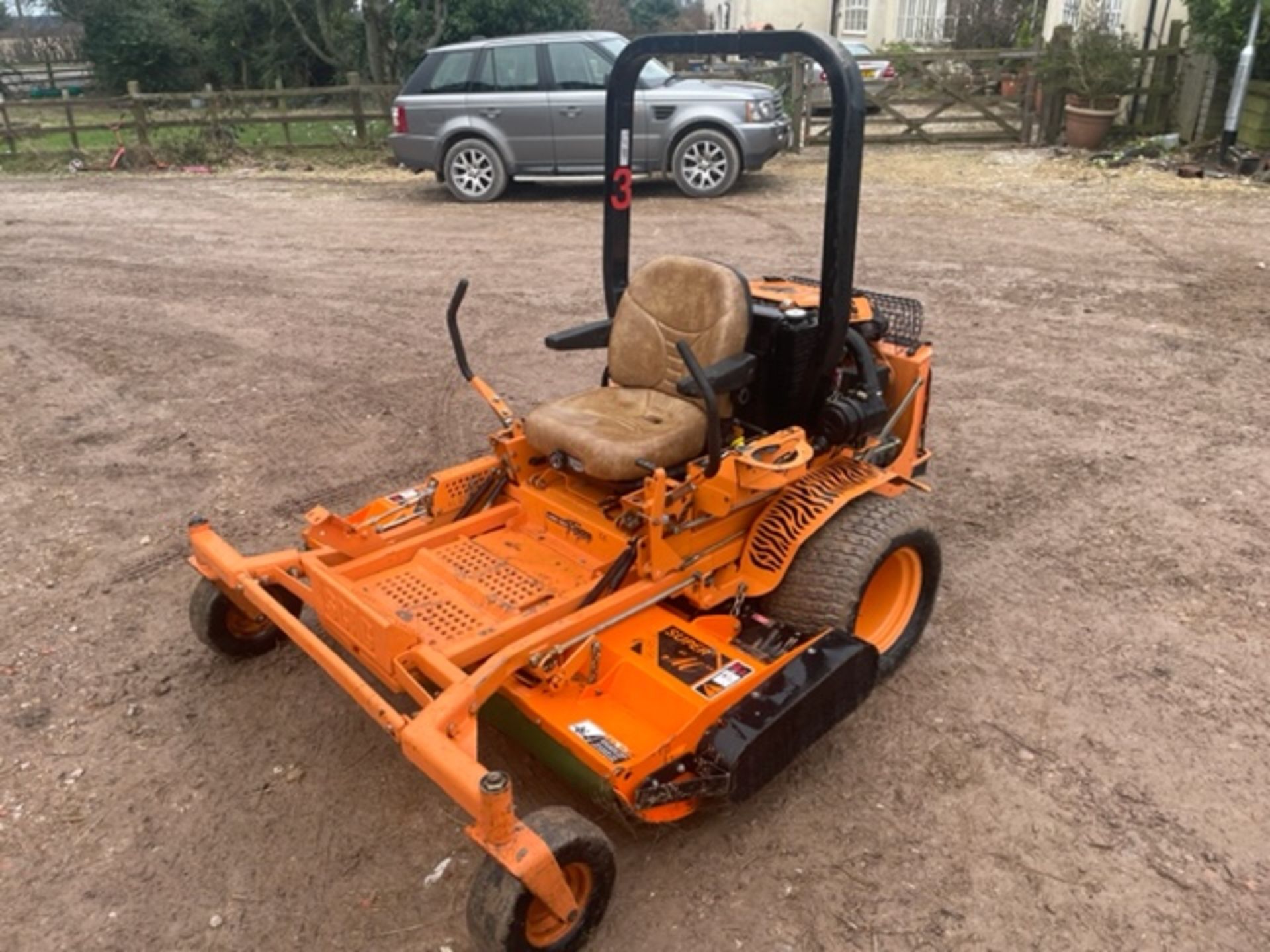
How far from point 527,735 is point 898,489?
1.89m

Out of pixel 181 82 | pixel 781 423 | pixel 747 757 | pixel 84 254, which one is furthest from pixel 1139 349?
pixel 181 82

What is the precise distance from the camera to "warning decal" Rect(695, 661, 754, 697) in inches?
121

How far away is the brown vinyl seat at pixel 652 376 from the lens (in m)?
3.55

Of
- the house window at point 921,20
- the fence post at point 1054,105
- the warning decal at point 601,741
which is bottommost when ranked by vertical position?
the warning decal at point 601,741

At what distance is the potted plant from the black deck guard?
1298cm

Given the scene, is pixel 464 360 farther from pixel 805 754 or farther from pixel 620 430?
pixel 805 754

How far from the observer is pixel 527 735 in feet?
10.2

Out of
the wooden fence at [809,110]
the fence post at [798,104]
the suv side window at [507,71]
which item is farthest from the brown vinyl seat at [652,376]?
the wooden fence at [809,110]

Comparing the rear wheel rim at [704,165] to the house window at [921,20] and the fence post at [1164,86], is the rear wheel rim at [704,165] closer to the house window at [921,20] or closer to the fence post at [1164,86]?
the fence post at [1164,86]

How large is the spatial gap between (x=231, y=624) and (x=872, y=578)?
2.40 m

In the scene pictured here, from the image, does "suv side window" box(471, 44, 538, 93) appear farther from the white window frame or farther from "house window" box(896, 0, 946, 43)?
the white window frame

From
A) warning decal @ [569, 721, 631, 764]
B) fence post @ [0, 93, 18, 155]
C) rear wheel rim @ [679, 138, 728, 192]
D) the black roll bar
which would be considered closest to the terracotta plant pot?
rear wheel rim @ [679, 138, 728, 192]

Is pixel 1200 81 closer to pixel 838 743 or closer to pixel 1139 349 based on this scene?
pixel 1139 349

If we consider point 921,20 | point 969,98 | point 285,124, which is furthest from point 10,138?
point 921,20
